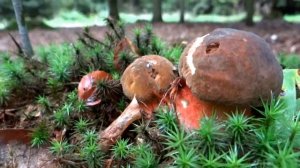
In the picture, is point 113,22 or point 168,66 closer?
point 168,66

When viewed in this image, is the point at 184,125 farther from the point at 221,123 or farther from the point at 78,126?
the point at 78,126

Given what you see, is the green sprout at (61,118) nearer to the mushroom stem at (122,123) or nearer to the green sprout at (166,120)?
the mushroom stem at (122,123)

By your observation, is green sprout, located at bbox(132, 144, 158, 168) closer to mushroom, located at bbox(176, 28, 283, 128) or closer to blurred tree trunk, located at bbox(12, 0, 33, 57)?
mushroom, located at bbox(176, 28, 283, 128)

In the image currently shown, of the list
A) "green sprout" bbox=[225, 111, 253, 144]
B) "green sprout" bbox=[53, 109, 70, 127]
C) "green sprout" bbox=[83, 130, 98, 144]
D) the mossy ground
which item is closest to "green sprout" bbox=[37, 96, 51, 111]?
the mossy ground

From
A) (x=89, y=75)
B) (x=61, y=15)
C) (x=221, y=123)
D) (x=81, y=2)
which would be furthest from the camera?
(x=81, y=2)

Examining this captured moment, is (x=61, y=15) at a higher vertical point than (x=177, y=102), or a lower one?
lower

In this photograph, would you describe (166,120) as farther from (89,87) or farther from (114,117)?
(89,87)

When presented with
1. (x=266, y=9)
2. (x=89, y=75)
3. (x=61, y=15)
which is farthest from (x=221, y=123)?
(x=266, y=9)
